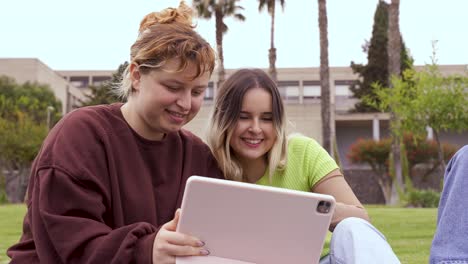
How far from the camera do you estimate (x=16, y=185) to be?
30.7m

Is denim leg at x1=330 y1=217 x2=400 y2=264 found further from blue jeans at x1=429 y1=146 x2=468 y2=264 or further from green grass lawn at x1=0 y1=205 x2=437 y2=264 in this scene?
green grass lawn at x1=0 y1=205 x2=437 y2=264

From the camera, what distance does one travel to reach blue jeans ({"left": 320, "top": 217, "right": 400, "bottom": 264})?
194cm

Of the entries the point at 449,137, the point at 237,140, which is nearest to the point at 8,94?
the point at 449,137

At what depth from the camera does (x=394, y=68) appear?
20.5 metres

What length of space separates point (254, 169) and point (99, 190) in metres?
1.05

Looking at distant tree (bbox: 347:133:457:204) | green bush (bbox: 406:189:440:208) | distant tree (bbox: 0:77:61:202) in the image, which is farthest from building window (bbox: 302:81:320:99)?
green bush (bbox: 406:189:440:208)

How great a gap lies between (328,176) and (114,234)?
1198 millimetres

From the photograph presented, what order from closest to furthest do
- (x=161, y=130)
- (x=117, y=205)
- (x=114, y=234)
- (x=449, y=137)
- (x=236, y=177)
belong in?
(x=114, y=234) < (x=117, y=205) < (x=161, y=130) < (x=236, y=177) < (x=449, y=137)

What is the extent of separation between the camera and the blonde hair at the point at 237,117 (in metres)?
2.83

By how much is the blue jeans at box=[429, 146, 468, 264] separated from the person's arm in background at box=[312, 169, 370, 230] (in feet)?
2.57

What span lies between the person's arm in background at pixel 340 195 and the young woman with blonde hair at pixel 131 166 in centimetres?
53

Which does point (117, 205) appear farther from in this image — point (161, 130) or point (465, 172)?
point (465, 172)

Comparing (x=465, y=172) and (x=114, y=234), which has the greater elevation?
(x=465, y=172)

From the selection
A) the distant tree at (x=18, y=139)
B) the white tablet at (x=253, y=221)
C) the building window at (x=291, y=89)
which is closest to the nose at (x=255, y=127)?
the white tablet at (x=253, y=221)
